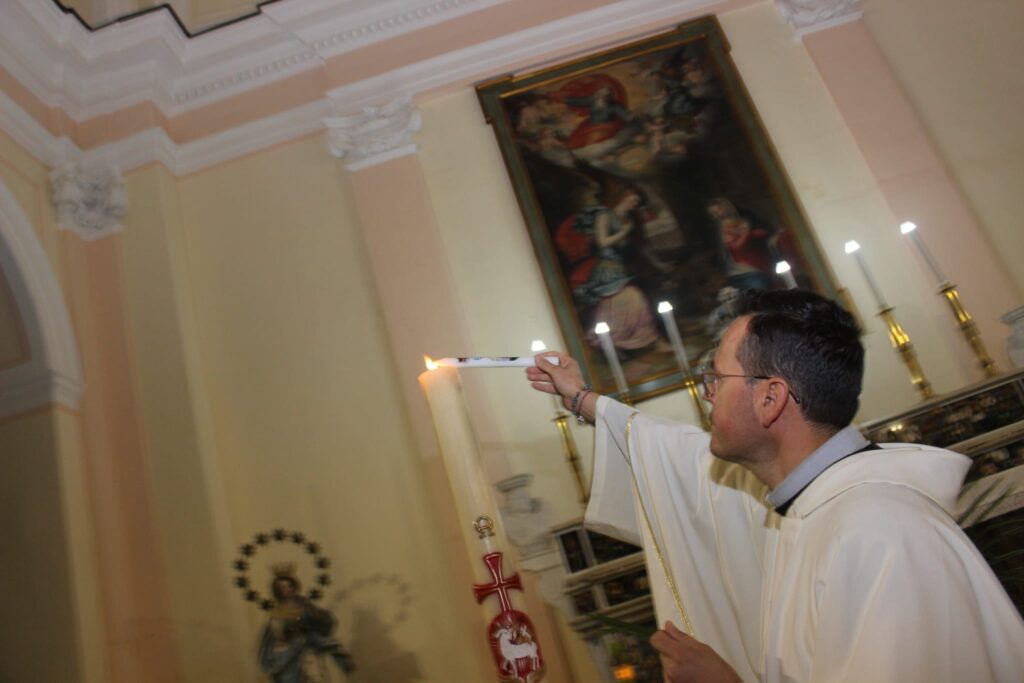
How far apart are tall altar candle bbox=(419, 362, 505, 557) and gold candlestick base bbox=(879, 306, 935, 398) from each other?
2995 mm

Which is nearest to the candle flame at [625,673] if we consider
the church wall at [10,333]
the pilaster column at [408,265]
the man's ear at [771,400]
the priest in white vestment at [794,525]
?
the priest in white vestment at [794,525]

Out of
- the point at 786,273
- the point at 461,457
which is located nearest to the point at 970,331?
the point at 786,273

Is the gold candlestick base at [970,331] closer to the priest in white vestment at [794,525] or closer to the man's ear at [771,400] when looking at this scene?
Result: the priest in white vestment at [794,525]

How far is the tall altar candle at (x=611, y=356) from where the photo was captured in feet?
14.8

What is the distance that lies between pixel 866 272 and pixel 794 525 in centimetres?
301

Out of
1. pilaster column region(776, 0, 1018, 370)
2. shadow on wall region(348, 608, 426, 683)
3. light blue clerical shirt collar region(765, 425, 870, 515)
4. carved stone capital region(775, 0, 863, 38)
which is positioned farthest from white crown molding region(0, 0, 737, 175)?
light blue clerical shirt collar region(765, 425, 870, 515)

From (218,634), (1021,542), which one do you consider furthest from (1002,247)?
(218,634)

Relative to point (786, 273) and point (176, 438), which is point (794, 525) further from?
point (176, 438)

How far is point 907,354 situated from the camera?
4332 mm

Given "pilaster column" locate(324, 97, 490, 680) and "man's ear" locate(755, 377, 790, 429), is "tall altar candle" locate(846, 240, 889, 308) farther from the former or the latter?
"man's ear" locate(755, 377, 790, 429)

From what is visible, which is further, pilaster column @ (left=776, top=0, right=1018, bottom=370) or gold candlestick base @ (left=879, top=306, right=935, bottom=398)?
pilaster column @ (left=776, top=0, right=1018, bottom=370)

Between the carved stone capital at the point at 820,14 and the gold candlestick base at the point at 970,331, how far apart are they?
2.18 metres

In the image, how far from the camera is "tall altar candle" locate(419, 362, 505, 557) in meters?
2.15

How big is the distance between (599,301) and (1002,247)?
244cm
